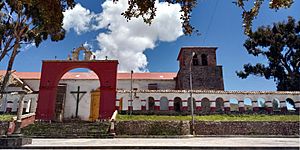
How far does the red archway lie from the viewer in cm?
1931

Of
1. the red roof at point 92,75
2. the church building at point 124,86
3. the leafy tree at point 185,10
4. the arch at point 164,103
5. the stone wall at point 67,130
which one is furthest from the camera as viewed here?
the red roof at point 92,75

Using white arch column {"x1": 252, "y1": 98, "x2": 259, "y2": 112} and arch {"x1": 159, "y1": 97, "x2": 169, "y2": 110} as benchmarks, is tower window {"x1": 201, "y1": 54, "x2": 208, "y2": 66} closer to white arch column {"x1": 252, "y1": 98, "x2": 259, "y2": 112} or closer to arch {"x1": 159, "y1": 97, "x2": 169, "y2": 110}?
arch {"x1": 159, "y1": 97, "x2": 169, "y2": 110}

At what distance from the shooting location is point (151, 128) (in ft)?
54.0

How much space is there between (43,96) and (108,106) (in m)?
5.89

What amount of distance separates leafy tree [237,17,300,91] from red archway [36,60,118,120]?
19213 millimetres

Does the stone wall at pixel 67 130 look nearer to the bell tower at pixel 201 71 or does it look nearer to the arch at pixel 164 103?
the arch at pixel 164 103

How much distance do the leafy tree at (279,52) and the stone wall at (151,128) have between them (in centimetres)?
1815

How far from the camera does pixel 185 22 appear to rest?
287cm

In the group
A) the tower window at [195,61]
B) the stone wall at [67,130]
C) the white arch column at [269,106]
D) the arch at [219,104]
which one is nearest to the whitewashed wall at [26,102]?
the stone wall at [67,130]

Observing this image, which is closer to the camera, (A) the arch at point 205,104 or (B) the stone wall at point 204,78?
(A) the arch at point 205,104

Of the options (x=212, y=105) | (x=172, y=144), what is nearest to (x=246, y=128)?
(x=212, y=105)

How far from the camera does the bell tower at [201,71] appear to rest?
27766 millimetres

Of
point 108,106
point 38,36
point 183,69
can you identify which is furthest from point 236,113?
point 38,36

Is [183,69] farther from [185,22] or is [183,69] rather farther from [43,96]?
[185,22]
